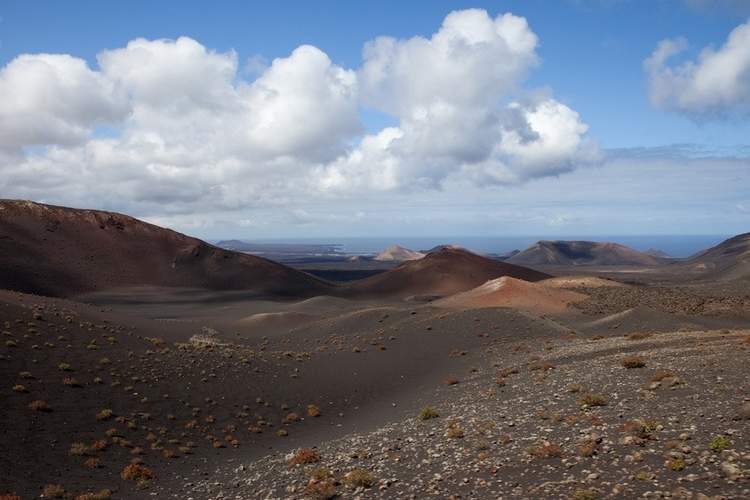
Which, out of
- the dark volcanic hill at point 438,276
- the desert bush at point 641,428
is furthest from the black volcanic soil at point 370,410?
the dark volcanic hill at point 438,276

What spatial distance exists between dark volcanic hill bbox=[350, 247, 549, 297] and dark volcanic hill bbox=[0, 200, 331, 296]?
11.4 m

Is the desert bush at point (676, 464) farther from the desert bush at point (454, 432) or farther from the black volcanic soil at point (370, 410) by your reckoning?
the desert bush at point (454, 432)

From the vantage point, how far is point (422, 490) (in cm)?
1212

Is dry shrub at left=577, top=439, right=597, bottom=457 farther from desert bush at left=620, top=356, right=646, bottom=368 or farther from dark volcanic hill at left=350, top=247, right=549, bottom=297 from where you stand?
dark volcanic hill at left=350, top=247, right=549, bottom=297

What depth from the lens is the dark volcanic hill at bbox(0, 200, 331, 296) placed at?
8725 cm

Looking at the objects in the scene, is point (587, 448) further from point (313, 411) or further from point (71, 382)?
point (71, 382)

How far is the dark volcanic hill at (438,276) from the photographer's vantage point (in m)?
105

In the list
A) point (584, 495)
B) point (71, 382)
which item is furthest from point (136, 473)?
point (584, 495)

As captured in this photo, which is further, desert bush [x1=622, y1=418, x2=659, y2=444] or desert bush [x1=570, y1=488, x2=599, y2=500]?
desert bush [x1=622, y1=418, x2=659, y2=444]

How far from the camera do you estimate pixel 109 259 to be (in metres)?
99.3

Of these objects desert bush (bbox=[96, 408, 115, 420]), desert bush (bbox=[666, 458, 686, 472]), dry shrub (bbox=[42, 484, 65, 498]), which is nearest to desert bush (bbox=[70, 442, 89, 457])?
desert bush (bbox=[96, 408, 115, 420])

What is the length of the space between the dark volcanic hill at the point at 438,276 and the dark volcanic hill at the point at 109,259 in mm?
11351

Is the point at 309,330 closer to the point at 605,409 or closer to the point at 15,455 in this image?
the point at 15,455

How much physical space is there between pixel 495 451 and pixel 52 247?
100.0m
